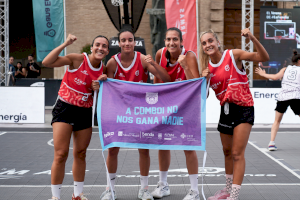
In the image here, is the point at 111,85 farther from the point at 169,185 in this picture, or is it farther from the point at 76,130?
the point at 169,185

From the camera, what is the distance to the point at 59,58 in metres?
4.08

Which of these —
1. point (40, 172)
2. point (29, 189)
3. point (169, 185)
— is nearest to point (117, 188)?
point (169, 185)

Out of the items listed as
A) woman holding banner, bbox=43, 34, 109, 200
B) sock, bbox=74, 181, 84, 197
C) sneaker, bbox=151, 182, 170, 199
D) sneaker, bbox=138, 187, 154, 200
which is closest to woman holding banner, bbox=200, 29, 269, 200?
sneaker, bbox=151, 182, 170, 199

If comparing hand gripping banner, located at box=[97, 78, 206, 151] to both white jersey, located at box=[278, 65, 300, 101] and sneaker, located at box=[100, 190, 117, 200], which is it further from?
white jersey, located at box=[278, 65, 300, 101]

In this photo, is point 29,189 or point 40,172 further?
point 40,172

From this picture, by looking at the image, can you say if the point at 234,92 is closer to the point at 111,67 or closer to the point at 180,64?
the point at 180,64

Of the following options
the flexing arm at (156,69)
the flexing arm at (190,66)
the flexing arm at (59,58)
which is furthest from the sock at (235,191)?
the flexing arm at (59,58)

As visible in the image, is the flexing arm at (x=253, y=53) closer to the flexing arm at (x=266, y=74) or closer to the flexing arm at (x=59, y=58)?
the flexing arm at (x=266, y=74)

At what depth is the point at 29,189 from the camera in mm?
4930

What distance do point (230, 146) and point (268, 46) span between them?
1207cm

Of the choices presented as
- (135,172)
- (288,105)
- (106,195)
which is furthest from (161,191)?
(288,105)

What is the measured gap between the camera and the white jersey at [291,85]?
7621mm

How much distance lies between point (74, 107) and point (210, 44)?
1.79m

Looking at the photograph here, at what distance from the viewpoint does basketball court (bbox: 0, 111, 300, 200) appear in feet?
15.8
